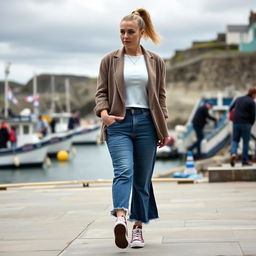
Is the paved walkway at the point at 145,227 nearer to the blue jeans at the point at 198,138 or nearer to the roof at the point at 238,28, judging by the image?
the blue jeans at the point at 198,138

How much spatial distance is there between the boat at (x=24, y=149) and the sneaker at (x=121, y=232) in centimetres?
3738

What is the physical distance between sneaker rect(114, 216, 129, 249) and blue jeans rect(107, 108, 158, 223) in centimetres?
13

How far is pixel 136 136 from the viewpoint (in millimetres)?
6301

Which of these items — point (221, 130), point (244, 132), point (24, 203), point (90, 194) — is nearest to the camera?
point (24, 203)

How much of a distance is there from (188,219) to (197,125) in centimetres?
2544

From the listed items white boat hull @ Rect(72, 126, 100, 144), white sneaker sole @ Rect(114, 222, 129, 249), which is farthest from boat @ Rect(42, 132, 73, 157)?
white sneaker sole @ Rect(114, 222, 129, 249)

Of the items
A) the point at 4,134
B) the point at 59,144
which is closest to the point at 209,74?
the point at 59,144

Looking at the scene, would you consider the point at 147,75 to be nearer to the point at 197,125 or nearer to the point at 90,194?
the point at 90,194

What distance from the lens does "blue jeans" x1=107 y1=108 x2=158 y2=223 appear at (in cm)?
612

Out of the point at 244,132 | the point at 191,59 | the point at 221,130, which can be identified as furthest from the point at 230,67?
the point at 244,132

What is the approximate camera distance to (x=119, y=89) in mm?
6215

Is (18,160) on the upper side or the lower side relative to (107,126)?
lower

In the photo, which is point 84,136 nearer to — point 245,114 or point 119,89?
point 245,114

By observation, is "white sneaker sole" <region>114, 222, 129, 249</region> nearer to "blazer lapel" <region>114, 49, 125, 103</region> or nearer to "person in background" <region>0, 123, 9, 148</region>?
"blazer lapel" <region>114, 49, 125, 103</region>
